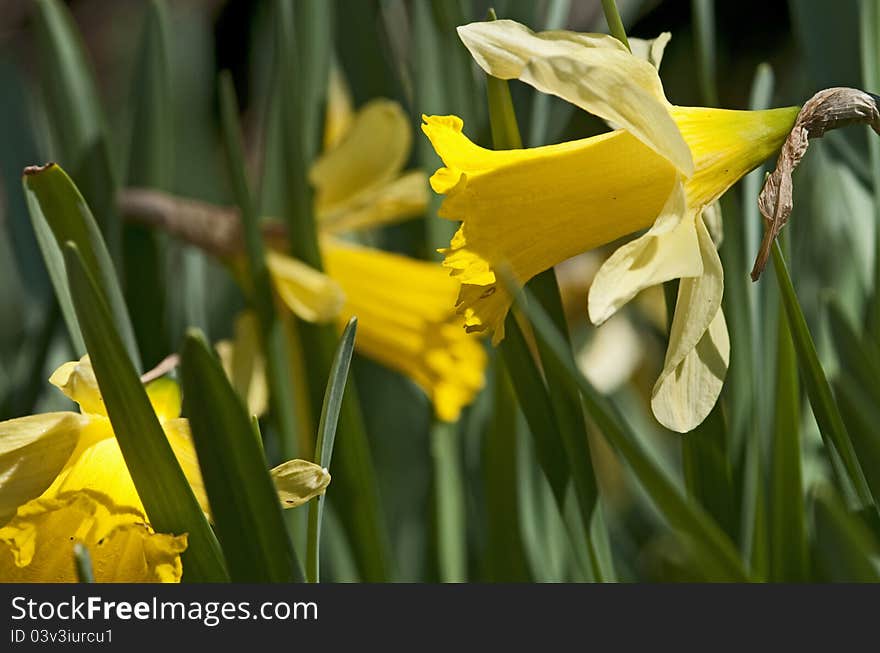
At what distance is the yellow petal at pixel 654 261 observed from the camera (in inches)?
21.9

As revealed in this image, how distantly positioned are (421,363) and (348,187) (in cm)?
25

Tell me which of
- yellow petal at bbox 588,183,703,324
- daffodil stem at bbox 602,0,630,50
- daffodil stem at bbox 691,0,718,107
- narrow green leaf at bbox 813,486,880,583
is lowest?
narrow green leaf at bbox 813,486,880,583

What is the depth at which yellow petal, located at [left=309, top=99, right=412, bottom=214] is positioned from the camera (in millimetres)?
1146

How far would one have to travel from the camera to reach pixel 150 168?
3.79 feet

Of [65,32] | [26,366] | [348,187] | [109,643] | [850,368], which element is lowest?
[109,643]

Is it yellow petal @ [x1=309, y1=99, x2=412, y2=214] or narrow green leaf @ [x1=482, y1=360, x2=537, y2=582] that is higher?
yellow petal @ [x1=309, y1=99, x2=412, y2=214]

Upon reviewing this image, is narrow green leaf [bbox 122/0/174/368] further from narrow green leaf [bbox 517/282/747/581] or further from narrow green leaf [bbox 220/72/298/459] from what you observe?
narrow green leaf [bbox 517/282/747/581]

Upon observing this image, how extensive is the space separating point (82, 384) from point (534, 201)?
306mm

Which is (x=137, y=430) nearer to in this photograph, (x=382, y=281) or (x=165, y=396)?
(x=165, y=396)

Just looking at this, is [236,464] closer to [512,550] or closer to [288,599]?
[288,599]

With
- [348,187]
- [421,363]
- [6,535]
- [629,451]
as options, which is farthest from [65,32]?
[629,451]

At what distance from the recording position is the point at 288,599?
604 millimetres

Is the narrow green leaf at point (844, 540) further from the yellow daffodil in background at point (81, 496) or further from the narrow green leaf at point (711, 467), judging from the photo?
the yellow daffodil in background at point (81, 496)

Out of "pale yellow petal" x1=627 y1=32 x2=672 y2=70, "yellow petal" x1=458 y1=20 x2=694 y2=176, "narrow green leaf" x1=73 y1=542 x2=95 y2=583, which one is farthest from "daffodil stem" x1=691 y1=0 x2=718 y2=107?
"narrow green leaf" x1=73 y1=542 x2=95 y2=583
